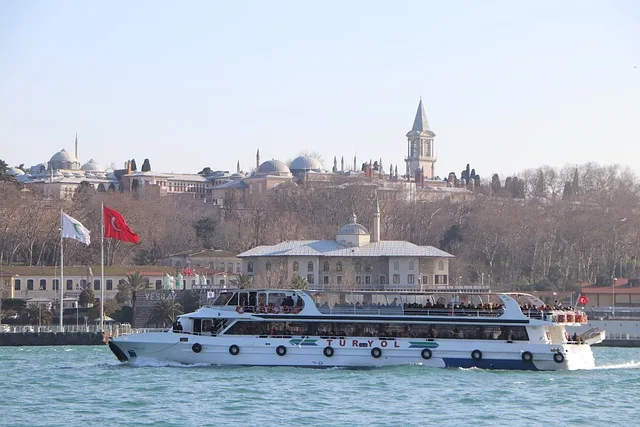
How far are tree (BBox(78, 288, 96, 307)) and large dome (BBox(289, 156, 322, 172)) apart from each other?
9270 centimetres

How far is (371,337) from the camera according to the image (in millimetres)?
52969

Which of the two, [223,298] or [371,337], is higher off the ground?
[223,298]

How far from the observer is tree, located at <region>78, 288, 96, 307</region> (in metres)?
87.8

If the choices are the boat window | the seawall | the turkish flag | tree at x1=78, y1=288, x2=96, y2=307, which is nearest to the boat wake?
the boat window

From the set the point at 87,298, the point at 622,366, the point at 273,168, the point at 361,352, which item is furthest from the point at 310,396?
the point at 273,168

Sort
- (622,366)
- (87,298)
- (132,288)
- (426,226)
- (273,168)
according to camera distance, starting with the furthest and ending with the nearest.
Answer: (273,168) < (426,226) < (87,298) < (132,288) < (622,366)

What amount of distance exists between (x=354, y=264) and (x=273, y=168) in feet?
241

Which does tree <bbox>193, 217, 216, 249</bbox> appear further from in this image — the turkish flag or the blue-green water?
the blue-green water

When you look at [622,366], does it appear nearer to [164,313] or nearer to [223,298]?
[223,298]

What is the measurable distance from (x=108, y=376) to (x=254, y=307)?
5.21 m

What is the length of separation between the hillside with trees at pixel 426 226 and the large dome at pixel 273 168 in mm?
35536

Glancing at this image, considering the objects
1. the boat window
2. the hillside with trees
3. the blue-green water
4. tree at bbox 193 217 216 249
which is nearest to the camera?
the blue-green water

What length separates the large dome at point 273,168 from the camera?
172000 mm

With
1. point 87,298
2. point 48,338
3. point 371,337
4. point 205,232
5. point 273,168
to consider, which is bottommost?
point 371,337
